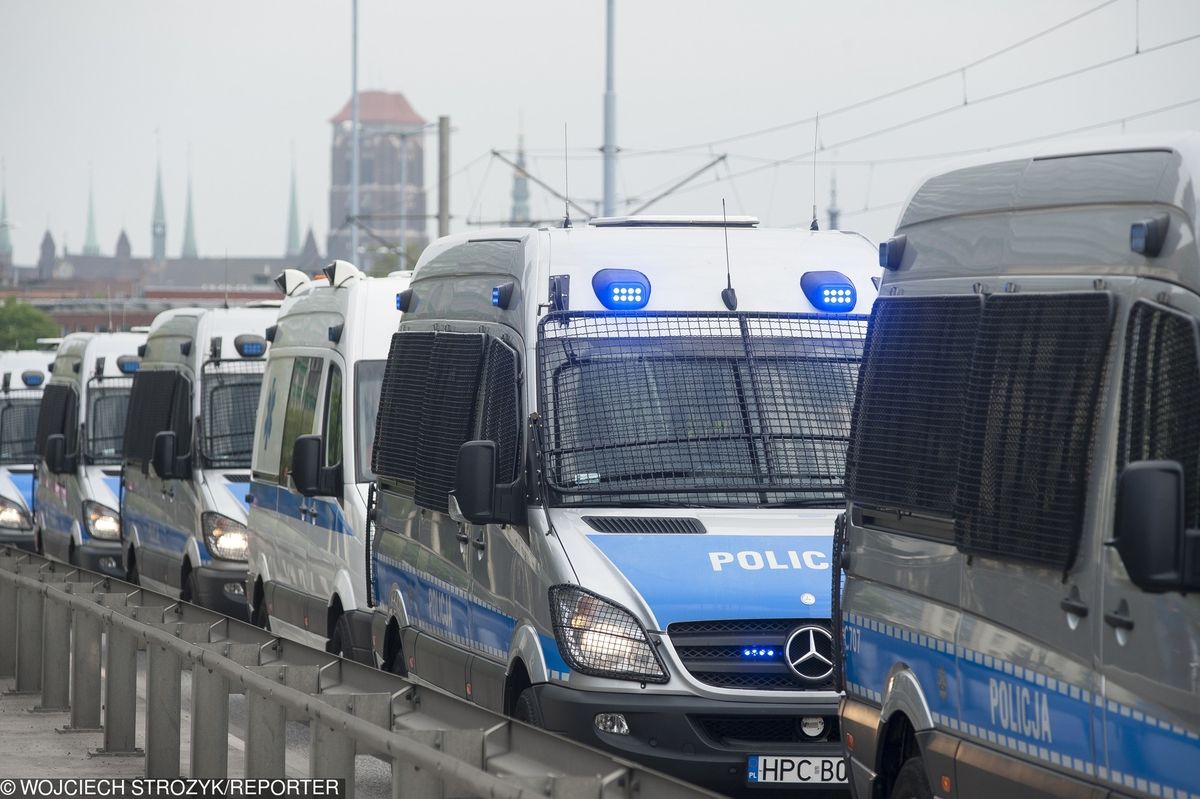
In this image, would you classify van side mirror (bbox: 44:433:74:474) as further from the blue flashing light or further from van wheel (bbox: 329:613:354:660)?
the blue flashing light

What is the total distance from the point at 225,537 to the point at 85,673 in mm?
6070

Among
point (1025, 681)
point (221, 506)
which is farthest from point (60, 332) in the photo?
point (1025, 681)

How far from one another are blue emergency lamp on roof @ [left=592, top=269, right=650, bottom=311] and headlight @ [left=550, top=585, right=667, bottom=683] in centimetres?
147

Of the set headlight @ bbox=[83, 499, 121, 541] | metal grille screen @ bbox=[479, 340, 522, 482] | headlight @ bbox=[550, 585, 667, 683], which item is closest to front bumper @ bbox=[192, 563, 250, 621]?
headlight @ bbox=[83, 499, 121, 541]

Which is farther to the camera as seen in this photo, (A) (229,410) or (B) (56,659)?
(A) (229,410)

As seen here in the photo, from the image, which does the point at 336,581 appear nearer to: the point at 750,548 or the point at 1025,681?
the point at 750,548

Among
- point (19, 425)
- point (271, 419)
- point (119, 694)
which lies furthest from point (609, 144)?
point (119, 694)

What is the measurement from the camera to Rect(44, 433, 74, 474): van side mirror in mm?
21609

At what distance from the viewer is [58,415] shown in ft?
80.0

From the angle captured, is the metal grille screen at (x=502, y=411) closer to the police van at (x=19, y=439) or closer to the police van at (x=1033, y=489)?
the police van at (x=1033, y=489)

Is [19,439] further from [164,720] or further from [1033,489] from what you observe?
[1033,489]

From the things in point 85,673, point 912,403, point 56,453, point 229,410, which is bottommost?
point 85,673

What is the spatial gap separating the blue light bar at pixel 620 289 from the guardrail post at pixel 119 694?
2.77m

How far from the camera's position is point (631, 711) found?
840 cm
